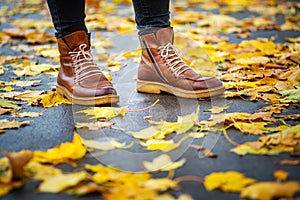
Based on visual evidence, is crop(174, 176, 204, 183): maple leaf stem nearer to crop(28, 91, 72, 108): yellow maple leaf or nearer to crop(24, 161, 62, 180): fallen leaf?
crop(24, 161, 62, 180): fallen leaf

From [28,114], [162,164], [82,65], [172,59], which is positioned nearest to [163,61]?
[172,59]

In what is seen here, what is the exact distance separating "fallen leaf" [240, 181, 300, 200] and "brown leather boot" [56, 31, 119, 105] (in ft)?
2.36

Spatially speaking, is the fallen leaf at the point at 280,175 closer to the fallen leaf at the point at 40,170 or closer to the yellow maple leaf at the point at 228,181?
the yellow maple leaf at the point at 228,181

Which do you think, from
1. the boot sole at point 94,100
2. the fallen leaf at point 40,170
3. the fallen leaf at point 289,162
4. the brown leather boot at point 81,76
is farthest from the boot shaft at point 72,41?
the fallen leaf at point 289,162

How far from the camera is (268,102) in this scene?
1.47m

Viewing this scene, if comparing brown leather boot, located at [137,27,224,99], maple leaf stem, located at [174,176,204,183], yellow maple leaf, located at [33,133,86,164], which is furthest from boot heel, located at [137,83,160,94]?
maple leaf stem, located at [174,176,204,183]

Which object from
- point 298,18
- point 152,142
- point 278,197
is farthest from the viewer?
point 298,18

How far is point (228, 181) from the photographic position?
3.12 ft

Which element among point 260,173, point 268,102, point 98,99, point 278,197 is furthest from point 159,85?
point 278,197

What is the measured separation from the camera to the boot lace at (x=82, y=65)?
1549mm

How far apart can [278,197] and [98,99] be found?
769 millimetres

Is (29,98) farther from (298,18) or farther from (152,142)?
(298,18)

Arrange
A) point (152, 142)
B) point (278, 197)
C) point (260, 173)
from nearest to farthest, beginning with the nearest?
point (278, 197)
point (260, 173)
point (152, 142)

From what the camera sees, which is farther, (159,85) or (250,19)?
(250,19)
